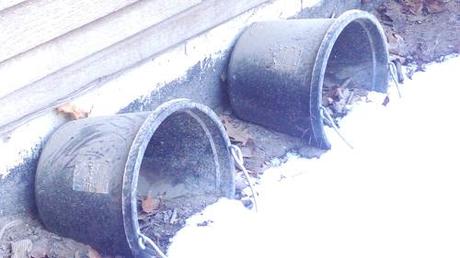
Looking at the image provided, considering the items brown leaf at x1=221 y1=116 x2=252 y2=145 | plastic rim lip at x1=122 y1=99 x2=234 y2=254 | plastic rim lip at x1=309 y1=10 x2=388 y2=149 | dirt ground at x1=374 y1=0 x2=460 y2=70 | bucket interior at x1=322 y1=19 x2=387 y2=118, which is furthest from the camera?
dirt ground at x1=374 y1=0 x2=460 y2=70

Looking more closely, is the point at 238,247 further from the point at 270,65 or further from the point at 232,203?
the point at 270,65

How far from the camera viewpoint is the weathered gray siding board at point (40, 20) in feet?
8.31

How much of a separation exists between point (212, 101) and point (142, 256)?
131 cm

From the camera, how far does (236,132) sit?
3588 millimetres

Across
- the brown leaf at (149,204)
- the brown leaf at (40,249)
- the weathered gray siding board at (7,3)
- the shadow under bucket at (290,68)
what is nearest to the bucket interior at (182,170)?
the brown leaf at (149,204)

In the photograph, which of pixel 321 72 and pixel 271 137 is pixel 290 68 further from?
pixel 271 137

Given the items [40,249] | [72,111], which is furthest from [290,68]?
[40,249]

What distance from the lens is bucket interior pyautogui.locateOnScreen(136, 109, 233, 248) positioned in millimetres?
2957

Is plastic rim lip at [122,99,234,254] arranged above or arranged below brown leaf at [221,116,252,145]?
above

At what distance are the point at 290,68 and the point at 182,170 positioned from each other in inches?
28.7

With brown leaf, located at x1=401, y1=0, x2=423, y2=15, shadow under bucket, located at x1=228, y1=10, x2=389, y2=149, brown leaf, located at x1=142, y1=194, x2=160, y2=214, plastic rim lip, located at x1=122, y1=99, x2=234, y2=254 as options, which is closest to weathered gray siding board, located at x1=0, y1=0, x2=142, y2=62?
plastic rim lip, located at x1=122, y1=99, x2=234, y2=254

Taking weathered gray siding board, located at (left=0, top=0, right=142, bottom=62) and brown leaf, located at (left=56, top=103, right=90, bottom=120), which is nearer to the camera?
weathered gray siding board, located at (left=0, top=0, right=142, bottom=62)

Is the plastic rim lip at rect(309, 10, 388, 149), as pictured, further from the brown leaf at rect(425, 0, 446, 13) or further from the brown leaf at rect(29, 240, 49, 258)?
the brown leaf at rect(425, 0, 446, 13)

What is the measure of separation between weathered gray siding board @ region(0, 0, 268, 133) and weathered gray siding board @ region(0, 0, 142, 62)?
0.58 ft
